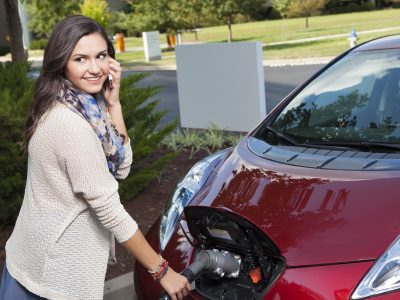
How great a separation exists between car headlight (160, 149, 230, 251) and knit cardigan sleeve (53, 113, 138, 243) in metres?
0.83

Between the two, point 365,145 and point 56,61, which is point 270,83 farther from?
point 56,61

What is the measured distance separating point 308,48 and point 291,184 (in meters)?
18.3

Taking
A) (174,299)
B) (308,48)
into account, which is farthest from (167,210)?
(308,48)

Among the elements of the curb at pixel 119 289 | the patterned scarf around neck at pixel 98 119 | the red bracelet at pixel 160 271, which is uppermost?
the patterned scarf around neck at pixel 98 119

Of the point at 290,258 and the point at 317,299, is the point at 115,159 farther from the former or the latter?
the point at 317,299

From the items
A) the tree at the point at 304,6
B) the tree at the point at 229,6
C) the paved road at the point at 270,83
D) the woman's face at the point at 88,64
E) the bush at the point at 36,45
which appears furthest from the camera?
the tree at the point at 304,6

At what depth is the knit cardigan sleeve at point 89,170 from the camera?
6.25ft

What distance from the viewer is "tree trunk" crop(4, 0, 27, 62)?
6809 millimetres

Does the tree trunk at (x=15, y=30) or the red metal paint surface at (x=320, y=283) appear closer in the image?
the red metal paint surface at (x=320, y=283)

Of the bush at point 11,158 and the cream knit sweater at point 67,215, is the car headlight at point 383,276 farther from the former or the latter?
the bush at point 11,158

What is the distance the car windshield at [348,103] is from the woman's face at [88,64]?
127 centimetres

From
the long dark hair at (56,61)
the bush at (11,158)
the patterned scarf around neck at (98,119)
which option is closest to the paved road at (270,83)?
the bush at (11,158)

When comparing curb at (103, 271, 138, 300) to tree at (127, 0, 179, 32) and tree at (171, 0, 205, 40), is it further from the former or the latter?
tree at (127, 0, 179, 32)

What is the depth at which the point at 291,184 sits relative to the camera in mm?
2482
